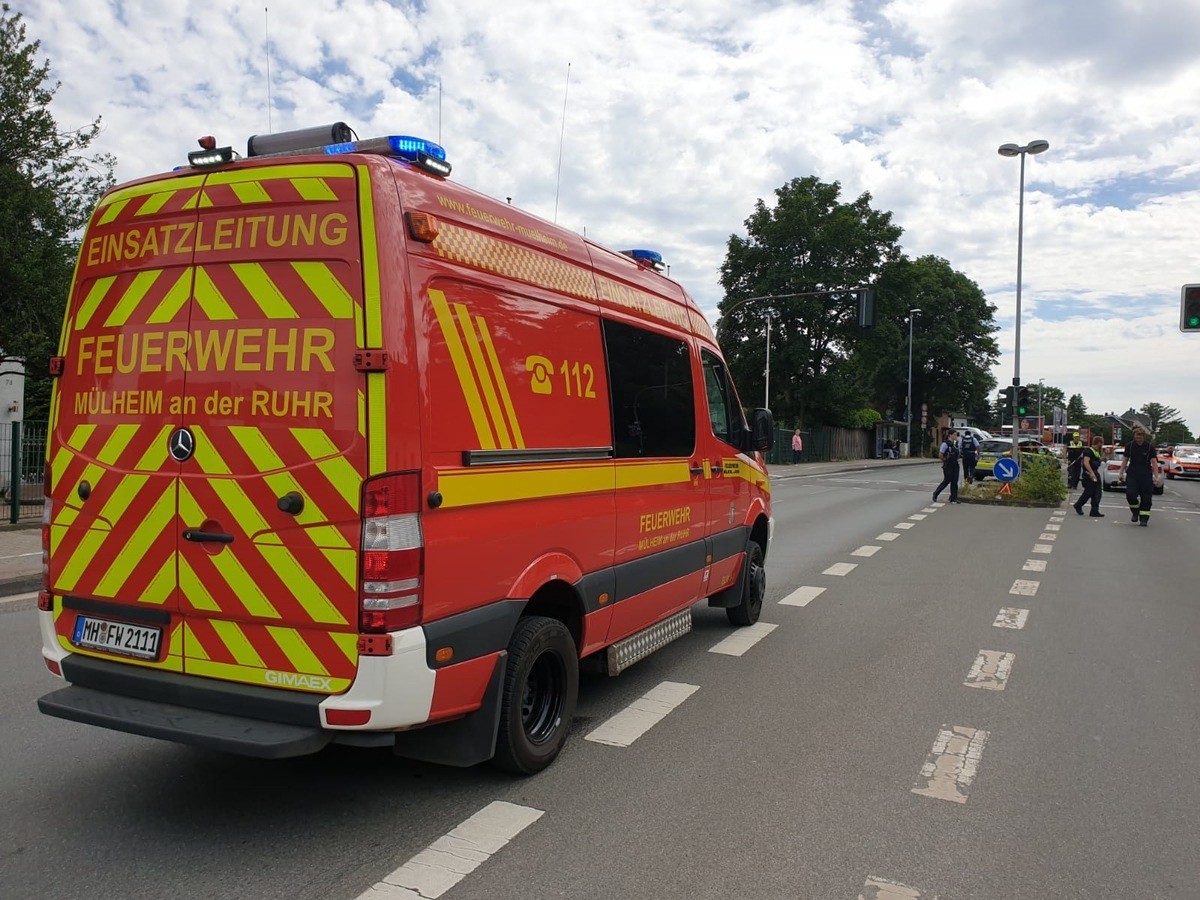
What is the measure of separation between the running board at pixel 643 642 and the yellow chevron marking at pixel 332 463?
6.60 feet

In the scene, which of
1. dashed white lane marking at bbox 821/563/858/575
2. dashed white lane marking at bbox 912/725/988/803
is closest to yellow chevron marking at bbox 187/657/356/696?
dashed white lane marking at bbox 912/725/988/803

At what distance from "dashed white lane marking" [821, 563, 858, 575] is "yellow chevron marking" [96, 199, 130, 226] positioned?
313 inches

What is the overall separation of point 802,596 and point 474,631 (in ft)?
18.5

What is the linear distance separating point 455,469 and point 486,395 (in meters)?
0.38

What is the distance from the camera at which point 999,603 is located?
8.58 meters

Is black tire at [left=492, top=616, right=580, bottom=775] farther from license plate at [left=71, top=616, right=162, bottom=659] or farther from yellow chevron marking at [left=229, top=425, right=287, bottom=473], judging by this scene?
license plate at [left=71, top=616, right=162, bottom=659]

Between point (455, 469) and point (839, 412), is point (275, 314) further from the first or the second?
point (839, 412)

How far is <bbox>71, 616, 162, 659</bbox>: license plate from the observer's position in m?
3.66

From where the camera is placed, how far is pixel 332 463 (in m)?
3.35

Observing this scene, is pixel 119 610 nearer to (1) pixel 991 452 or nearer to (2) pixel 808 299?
(1) pixel 991 452

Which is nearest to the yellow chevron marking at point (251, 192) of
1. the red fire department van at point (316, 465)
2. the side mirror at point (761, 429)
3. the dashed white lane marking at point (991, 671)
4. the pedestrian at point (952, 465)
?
the red fire department van at point (316, 465)

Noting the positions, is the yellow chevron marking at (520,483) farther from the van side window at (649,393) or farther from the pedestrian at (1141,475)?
the pedestrian at (1141,475)

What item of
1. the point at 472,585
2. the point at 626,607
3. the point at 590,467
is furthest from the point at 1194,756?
the point at 472,585

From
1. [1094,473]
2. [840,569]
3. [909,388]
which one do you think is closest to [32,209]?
[840,569]
